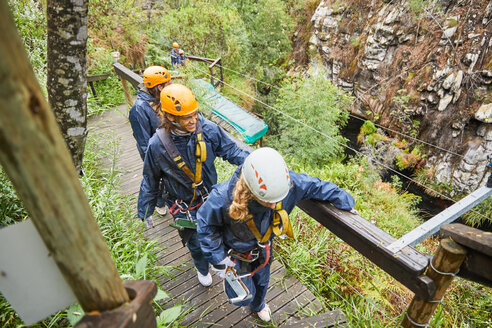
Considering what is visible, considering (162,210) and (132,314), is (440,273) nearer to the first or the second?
(132,314)

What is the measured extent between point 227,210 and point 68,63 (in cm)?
187

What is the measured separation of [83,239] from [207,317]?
2.50m

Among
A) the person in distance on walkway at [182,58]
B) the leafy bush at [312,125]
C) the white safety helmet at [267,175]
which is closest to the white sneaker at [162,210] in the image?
the white safety helmet at [267,175]

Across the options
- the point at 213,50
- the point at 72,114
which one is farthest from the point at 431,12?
the point at 72,114

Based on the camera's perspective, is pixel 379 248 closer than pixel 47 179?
Answer: No

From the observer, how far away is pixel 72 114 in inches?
100

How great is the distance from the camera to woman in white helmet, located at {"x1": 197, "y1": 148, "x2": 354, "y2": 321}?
72.5 inches

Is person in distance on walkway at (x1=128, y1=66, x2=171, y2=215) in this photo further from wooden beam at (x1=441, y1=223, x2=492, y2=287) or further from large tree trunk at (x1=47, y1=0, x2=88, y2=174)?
wooden beam at (x1=441, y1=223, x2=492, y2=287)

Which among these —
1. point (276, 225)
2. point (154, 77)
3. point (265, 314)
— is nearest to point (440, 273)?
point (276, 225)

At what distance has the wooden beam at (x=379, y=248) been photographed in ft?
5.94

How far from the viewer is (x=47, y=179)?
0.62 m

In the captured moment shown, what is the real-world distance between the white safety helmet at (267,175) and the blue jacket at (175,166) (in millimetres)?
1100

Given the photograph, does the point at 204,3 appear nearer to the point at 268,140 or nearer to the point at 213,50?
the point at 213,50

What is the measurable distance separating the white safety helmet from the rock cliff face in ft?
31.8
